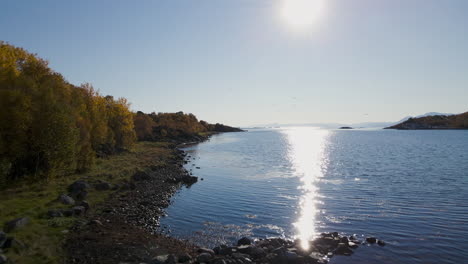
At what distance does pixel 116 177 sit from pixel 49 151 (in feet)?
35.0

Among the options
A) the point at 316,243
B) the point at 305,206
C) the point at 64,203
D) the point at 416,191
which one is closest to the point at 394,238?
the point at 316,243

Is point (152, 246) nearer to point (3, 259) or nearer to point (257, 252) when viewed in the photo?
point (257, 252)

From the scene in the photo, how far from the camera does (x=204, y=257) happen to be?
16.5 meters

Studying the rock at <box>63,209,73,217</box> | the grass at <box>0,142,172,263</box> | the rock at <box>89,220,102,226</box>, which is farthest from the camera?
the rock at <box>63,209,73,217</box>

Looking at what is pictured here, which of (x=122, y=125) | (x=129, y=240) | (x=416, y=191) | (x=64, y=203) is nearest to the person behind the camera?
(x=129, y=240)

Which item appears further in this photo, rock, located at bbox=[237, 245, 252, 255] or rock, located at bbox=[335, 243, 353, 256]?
rock, located at bbox=[335, 243, 353, 256]

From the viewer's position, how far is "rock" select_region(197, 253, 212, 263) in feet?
53.5

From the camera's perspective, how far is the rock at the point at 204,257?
1630 cm

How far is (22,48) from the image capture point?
3950 centimetres

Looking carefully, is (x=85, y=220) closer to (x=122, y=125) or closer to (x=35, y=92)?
(x=35, y=92)

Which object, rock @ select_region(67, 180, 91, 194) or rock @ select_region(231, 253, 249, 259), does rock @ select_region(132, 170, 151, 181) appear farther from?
rock @ select_region(231, 253, 249, 259)

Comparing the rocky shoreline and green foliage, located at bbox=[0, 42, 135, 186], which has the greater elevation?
green foliage, located at bbox=[0, 42, 135, 186]

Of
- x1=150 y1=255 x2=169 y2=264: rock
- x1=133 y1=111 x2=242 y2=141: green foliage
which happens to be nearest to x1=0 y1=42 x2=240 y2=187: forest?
x1=150 y1=255 x2=169 y2=264: rock

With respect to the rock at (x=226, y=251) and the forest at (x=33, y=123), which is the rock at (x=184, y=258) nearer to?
the rock at (x=226, y=251)
